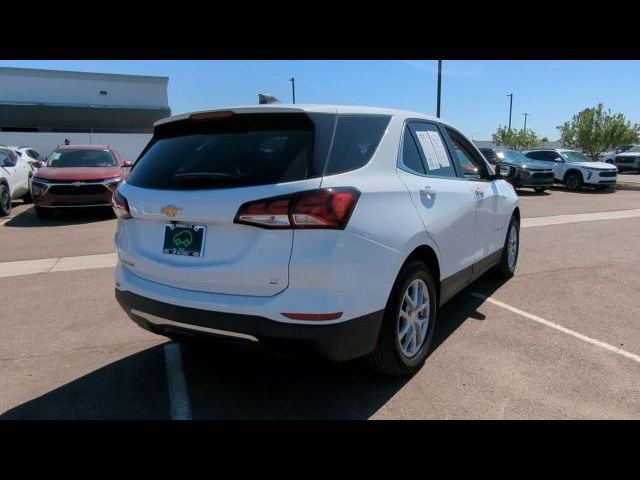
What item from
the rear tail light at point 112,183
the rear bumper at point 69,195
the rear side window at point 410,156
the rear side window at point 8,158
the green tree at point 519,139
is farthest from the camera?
the green tree at point 519,139

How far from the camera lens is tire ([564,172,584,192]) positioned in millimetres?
19016

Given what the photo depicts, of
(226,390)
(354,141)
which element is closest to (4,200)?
(226,390)

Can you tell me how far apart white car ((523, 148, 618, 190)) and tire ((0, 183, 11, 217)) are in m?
19.0

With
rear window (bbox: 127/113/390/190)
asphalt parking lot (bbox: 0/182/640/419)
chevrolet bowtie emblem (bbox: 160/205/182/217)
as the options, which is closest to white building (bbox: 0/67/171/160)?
asphalt parking lot (bbox: 0/182/640/419)

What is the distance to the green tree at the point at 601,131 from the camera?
2563cm

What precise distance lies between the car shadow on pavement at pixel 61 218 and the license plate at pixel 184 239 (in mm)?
8544

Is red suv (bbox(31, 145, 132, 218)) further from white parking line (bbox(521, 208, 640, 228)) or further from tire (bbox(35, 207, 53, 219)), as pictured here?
white parking line (bbox(521, 208, 640, 228))

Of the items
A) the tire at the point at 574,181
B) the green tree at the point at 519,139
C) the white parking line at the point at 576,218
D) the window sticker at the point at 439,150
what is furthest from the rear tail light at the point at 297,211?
the green tree at the point at 519,139

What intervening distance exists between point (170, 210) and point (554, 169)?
20369 mm

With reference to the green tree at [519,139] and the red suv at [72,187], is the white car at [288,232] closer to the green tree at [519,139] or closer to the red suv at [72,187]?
the red suv at [72,187]

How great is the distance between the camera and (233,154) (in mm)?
2779
